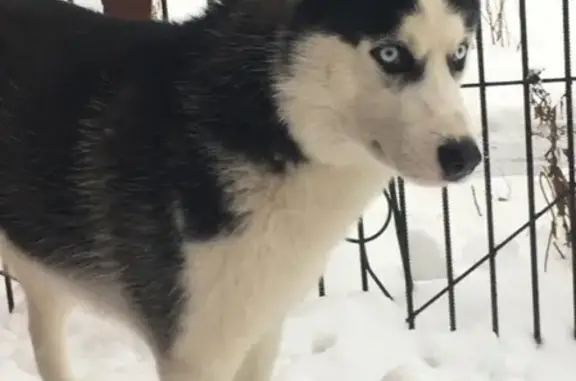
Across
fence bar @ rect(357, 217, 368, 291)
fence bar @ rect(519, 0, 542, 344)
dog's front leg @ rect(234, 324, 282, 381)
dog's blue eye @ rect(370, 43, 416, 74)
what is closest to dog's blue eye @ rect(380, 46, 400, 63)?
dog's blue eye @ rect(370, 43, 416, 74)

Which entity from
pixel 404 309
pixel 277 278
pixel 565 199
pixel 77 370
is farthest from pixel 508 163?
pixel 277 278

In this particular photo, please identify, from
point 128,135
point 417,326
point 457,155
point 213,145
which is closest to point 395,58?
point 457,155

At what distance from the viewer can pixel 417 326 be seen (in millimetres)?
2307

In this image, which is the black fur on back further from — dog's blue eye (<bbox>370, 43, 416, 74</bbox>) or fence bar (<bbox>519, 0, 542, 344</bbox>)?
fence bar (<bbox>519, 0, 542, 344</bbox>)

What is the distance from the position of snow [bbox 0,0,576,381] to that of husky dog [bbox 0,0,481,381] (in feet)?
1.27

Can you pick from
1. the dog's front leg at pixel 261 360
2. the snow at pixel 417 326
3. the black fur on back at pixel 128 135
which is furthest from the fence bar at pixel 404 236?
the black fur on back at pixel 128 135

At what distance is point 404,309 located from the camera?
2359 mm

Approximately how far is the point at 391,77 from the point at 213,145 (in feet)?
1.01

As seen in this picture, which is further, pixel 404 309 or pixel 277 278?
pixel 404 309

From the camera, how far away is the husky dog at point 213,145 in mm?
1239

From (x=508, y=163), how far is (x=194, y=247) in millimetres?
2012

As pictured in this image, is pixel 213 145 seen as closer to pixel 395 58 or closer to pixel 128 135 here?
pixel 128 135

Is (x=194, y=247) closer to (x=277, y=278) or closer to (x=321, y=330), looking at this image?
(x=277, y=278)

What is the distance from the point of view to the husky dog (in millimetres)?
1239
